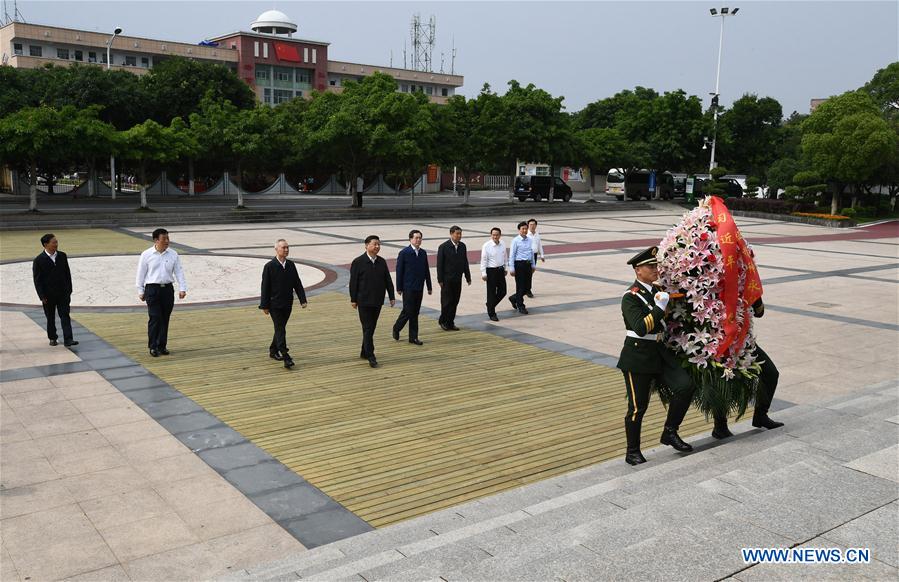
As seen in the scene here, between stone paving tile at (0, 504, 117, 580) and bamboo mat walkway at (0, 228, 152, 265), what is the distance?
14970 millimetres

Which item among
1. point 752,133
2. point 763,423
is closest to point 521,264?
point 763,423

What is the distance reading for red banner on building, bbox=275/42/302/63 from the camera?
7562cm

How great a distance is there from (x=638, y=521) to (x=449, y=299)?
786 cm

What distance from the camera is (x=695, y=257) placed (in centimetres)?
631

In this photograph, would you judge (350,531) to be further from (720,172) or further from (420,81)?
(420,81)

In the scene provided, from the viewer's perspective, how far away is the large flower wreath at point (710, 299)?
6340 millimetres

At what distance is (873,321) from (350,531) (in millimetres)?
12233

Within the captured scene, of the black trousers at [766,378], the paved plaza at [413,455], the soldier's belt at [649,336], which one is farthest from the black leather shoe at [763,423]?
the soldier's belt at [649,336]

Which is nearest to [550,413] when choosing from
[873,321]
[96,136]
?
[873,321]

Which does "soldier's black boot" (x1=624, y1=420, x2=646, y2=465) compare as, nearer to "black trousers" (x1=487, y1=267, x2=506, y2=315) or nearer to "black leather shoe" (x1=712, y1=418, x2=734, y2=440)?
"black leather shoe" (x1=712, y1=418, x2=734, y2=440)

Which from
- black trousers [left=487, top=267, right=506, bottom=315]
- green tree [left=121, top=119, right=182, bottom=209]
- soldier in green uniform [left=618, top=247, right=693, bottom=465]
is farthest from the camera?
green tree [left=121, top=119, right=182, bottom=209]

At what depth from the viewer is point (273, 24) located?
79.3m

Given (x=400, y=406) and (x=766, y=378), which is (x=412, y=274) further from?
(x=766, y=378)

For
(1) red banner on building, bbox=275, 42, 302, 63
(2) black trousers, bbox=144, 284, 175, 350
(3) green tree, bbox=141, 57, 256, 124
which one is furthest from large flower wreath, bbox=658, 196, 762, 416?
(1) red banner on building, bbox=275, 42, 302, 63
